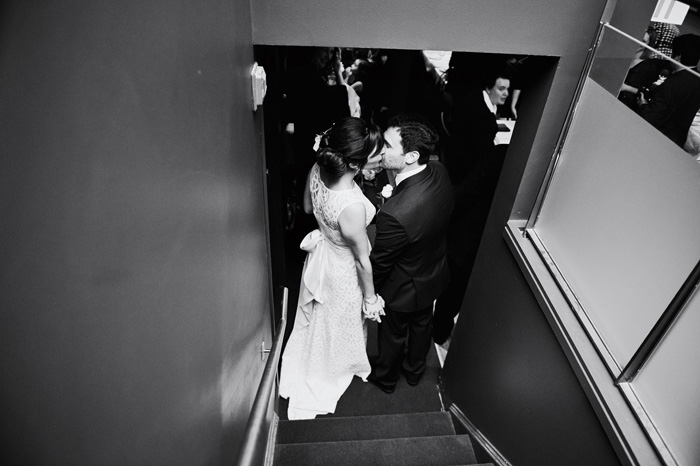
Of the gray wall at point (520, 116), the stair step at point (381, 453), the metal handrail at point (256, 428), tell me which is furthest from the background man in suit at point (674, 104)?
the stair step at point (381, 453)

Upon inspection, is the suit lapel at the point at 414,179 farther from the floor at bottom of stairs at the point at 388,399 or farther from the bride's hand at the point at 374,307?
the floor at bottom of stairs at the point at 388,399

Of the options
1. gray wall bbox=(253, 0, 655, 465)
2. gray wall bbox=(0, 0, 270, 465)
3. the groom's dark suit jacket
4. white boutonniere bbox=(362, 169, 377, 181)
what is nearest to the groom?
the groom's dark suit jacket

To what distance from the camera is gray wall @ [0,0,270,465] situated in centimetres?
56

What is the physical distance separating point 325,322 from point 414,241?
890 millimetres

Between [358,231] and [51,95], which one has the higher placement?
[51,95]

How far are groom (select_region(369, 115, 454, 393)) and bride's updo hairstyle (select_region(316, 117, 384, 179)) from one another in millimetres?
256

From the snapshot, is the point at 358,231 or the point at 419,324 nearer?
the point at 358,231

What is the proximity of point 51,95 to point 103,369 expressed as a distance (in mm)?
396

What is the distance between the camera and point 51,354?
0.63 metres

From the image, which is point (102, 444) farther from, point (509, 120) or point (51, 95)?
point (509, 120)

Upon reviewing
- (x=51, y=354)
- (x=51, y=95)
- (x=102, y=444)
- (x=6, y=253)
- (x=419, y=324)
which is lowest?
(x=419, y=324)

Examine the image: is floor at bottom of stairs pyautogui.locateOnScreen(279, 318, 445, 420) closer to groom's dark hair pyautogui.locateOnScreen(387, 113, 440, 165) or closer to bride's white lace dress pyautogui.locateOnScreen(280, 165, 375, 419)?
bride's white lace dress pyautogui.locateOnScreen(280, 165, 375, 419)

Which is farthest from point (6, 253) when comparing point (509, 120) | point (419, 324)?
point (509, 120)

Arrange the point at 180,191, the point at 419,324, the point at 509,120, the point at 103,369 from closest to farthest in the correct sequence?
the point at 103,369, the point at 180,191, the point at 419,324, the point at 509,120
